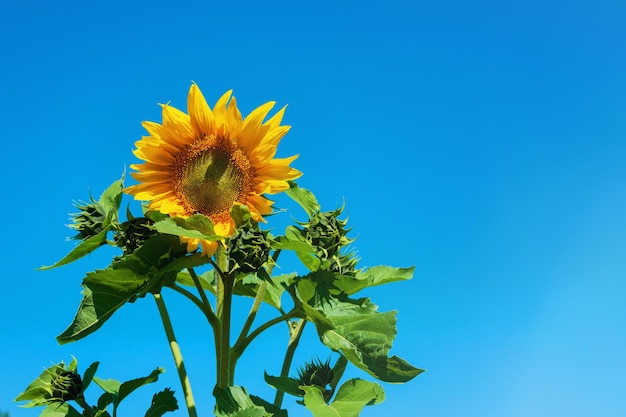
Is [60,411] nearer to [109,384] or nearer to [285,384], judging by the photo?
[109,384]

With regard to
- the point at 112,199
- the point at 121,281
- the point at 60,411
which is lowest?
the point at 60,411

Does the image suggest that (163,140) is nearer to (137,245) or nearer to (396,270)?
(137,245)

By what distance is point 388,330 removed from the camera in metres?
3.33

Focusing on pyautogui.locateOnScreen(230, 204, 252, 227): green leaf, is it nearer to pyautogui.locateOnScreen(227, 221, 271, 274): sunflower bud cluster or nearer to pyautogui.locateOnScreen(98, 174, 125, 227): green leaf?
pyautogui.locateOnScreen(227, 221, 271, 274): sunflower bud cluster

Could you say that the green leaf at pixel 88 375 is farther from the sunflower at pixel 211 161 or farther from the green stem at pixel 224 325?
the sunflower at pixel 211 161

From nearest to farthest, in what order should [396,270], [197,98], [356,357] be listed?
[356,357], [197,98], [396,270]

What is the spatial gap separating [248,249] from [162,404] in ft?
3.81

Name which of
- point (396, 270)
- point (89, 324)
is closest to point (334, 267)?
point (396, 270)

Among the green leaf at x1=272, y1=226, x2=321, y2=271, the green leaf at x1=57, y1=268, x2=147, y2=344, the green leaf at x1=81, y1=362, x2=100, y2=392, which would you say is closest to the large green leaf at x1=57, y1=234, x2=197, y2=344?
the green leaf at x1=57, y1=268, x2=147, y2=344

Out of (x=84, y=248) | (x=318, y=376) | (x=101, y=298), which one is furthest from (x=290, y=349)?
(x=84, y=248)

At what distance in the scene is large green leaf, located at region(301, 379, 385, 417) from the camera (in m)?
3.30

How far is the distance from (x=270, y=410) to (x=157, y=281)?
83 cm

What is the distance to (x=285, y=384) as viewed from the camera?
3559 millimetres

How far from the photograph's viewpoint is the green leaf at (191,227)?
3.15m
